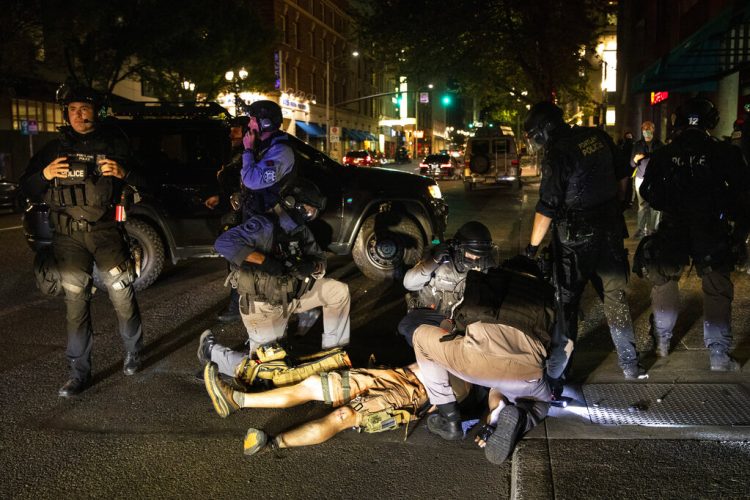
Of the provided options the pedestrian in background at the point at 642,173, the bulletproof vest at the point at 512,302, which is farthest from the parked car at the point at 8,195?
the bulletproof vest at the point at 512,302

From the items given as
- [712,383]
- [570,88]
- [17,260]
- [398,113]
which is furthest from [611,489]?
[398,113]

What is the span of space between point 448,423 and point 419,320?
759 millimetres

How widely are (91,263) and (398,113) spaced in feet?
278

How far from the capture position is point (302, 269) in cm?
462

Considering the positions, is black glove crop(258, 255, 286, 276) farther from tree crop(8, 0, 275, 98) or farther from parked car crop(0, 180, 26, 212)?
parked car crop(0, 180, 26, 212)

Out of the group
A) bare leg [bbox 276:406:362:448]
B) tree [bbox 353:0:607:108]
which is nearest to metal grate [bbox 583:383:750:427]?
bare leg [bbox 276:406:362:448]

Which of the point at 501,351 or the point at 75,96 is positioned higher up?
the point at 75,96

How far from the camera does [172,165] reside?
811cm

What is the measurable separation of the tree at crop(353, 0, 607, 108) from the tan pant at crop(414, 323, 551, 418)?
19.4 meters

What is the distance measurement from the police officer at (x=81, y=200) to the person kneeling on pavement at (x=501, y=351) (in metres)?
2.46

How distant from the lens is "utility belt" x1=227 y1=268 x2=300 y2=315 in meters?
4.51

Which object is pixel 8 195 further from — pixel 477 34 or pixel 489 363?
pixel 489 363

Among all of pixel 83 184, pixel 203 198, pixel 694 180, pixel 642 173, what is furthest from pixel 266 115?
pixel 642 173

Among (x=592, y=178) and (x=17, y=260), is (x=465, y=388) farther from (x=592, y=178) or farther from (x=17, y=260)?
(x=17, y=260)
